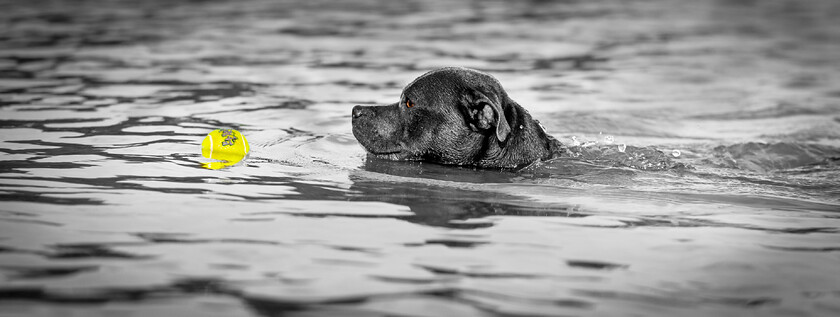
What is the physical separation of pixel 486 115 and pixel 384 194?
4.77ft

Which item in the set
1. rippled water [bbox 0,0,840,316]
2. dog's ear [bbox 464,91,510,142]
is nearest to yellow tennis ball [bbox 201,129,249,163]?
rippled water [bbox 0,0,840,316]

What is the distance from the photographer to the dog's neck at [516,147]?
782 cm

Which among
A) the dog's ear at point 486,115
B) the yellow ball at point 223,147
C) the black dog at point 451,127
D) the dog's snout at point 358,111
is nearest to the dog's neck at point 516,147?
the black dog at point 451,127

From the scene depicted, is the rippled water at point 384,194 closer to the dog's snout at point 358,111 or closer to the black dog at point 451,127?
the black dog at point 451,127

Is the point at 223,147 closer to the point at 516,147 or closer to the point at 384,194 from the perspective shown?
the point at 384,194

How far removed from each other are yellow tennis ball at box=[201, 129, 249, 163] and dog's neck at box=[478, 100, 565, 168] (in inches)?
76.9

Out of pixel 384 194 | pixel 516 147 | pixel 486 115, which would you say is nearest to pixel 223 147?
pixel 384 194

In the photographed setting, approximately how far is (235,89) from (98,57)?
3.45 meters

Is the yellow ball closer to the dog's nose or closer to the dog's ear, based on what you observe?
the dog's nose

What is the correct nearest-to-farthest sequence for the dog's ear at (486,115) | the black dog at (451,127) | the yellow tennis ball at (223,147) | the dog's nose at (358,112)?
the dog's ear at (486,115)
the yellow tennis ball at (223,147)
the black dog at (451,127)
the dog's nose at (358,112)

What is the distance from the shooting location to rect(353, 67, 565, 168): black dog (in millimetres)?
7680

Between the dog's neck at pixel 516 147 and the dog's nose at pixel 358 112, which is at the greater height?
the dog's nose at pixel 358 112

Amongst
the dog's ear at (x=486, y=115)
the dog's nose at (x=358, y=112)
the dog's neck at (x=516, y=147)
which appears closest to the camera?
the dog's ear at (x=486, y=115)

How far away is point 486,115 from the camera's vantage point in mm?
7551
